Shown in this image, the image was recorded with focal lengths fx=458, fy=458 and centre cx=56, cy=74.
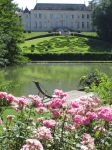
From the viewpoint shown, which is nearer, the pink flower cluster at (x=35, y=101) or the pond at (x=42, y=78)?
the pink flower cluster at (x=35, y=101)

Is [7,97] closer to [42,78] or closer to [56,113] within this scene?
[56,113]

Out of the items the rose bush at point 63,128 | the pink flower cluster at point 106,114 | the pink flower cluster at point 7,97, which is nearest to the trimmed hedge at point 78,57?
the pink flower cluster at point 7,97

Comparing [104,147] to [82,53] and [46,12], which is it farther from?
[46,12]

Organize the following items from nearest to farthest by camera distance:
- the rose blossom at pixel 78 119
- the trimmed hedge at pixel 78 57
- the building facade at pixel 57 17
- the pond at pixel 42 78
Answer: the rose blossom at pixel 78 119, the pond at pixel 42 78, the trimmed hedge at pixel 78 57, the building facade at pixel 57 17

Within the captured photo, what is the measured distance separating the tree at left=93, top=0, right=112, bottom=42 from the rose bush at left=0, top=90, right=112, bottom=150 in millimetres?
59647

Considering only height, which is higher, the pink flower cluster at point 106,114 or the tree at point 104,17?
the pink flower cluster at point 106,114

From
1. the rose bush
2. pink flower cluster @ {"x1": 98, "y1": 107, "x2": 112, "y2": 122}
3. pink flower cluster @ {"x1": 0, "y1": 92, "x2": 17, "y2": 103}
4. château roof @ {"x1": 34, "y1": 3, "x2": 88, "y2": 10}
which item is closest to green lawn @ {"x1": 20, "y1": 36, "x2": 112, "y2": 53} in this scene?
château roof @ {"x1": 34, "y1": 3, "x2": 88, "y2": 10}

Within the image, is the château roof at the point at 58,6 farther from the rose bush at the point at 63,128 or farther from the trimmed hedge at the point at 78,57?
the rose bush at the point at 63,128

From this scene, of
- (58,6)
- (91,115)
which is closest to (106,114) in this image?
(91,115)

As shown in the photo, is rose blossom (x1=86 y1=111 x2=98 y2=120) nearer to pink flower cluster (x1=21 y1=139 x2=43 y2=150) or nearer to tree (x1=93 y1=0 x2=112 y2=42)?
pink flower cluster (x1=21 y1=139 x2=43 y2=150)

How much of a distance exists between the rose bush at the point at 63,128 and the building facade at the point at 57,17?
10707cm

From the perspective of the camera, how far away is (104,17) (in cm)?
6419

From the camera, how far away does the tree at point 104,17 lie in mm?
64188

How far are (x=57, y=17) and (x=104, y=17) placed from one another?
1939 inches
